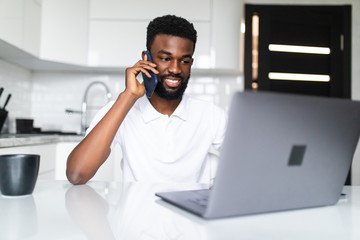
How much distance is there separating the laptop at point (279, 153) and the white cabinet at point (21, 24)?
1964 mm

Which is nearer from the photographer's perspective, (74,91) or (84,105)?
(84,105)

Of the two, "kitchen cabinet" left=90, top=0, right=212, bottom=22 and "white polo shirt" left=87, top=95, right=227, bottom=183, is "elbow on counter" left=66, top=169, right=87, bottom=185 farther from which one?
"kitchen cabinet" left=90, top=0, right=212, bottom=22

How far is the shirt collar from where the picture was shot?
4.80 feet

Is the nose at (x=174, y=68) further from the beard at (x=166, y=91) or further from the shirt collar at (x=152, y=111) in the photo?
the shirt collar at (x=152, y=111)

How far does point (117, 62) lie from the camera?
3.01 metres

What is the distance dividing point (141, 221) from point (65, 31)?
2.60 metres

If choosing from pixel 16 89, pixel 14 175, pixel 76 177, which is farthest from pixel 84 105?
pixel 14 175

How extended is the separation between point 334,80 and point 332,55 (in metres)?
0.23

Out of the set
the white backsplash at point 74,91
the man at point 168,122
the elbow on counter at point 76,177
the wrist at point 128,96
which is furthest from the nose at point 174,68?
the white backsplash at point 74,91

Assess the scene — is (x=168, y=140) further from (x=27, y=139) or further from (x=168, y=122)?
(x=27, y=139)

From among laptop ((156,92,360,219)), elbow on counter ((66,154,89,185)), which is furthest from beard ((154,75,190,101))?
laptop ((156,92,360,219))

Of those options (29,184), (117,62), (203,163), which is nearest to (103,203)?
(29,184)

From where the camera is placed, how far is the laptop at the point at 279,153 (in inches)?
20.4

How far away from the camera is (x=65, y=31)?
9.42ft
